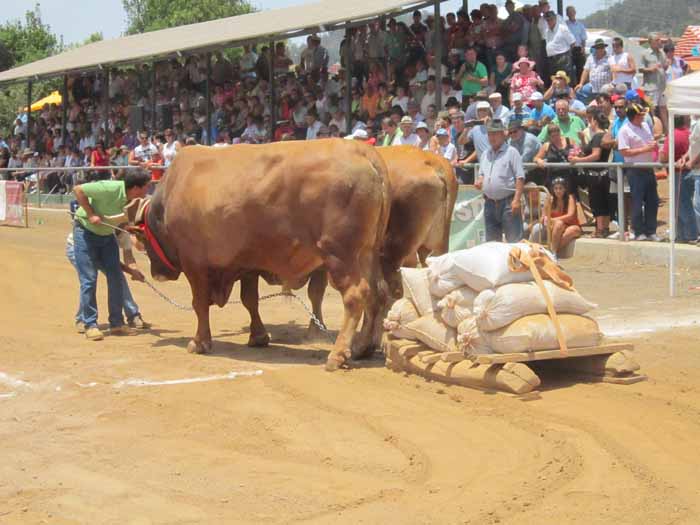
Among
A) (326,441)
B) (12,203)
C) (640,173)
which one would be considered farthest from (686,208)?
(12,203)

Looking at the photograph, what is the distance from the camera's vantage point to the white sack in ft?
26.4

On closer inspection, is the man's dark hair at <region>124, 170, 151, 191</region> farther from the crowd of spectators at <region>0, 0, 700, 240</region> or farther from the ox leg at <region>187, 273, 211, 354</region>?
the crowd of spectators at <region>0, 0, 700, 240</region>

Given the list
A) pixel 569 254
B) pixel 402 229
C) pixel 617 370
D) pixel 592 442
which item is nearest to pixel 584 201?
pixel 569 254

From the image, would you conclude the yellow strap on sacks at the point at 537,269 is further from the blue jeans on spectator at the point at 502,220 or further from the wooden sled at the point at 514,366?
the blue jeans on spectator at the point at 502,220

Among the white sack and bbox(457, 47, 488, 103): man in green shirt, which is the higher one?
bbox(457, 47, 488, 103): man in green shirt

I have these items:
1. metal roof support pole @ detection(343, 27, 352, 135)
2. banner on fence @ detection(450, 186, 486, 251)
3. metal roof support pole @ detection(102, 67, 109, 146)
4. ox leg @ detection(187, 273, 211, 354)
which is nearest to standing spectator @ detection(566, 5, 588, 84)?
metal roof support pole @ detection(343, 27, 352, 135)

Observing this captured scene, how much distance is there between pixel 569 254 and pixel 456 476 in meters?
9.79

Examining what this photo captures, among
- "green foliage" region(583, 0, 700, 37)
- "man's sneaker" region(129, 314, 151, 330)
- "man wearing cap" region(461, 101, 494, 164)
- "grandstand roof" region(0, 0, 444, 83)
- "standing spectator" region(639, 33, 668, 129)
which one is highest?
"green foliage" region(583, 0, 700, 37)

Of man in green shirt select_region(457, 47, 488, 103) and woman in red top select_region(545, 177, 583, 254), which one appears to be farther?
man in green shirt select_region(457, 47, 488, 103)

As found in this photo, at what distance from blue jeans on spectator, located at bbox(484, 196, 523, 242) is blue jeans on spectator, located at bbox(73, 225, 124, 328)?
522cm

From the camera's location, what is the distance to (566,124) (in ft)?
54.4

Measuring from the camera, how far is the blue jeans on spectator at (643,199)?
48.4 feet

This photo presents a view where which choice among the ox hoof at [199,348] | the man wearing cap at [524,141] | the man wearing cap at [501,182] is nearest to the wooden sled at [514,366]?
the ox hoof at [199,348]

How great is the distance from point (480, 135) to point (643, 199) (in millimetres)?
2596
